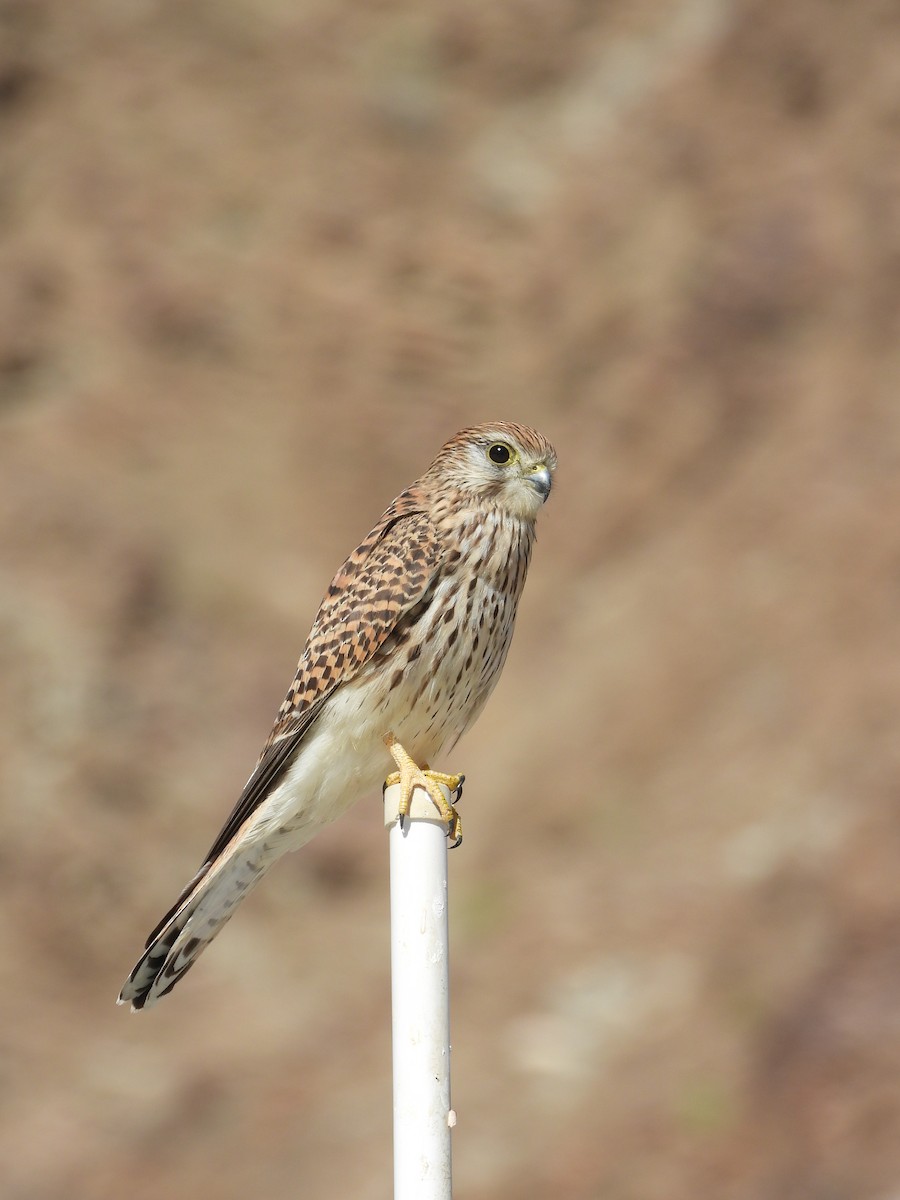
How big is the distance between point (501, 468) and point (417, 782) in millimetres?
1094

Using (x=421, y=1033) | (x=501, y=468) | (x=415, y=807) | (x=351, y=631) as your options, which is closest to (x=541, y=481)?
(x=501, y=468)

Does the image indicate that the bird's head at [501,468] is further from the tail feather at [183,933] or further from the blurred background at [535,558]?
the blurred background at [535,558]

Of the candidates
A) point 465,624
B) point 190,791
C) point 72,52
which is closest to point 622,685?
point 190,791

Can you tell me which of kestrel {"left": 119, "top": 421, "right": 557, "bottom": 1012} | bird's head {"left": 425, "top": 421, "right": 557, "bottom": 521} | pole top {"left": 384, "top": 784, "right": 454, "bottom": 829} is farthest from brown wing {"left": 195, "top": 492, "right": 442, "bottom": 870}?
pole top {"left": 384, "top": 784, "right": 454, "bottom": 829}

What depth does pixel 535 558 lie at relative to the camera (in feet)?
36.7

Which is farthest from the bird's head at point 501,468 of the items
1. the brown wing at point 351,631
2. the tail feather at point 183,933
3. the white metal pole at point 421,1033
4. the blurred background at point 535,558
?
the blurred background at point 535,558

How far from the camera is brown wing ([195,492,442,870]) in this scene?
4.20 metres

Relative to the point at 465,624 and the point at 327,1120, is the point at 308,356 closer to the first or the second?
the point at 327,1120

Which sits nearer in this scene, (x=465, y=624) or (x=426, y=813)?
(x=426, y=813)

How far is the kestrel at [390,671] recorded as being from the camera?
4.18 meters

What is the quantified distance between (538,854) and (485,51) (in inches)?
211

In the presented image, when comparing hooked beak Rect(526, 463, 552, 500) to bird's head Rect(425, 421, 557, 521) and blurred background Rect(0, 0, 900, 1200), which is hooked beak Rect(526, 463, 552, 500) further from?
blurred background Rect(0, 0, 900, 1200)

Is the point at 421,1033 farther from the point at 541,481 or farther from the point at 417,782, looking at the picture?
the point at 541,481

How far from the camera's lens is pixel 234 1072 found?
10.0 meters
